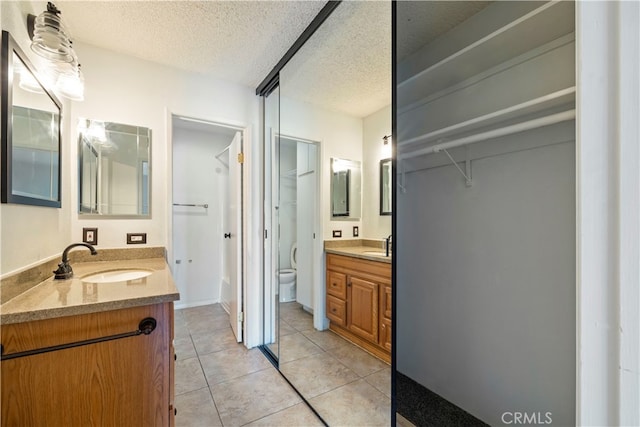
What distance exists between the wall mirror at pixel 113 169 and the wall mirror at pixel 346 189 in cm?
143

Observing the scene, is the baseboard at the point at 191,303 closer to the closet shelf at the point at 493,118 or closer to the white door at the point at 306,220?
the white door at the point at 306,220

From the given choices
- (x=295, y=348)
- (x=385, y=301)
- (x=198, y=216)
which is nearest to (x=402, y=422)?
(x=385, y=301)

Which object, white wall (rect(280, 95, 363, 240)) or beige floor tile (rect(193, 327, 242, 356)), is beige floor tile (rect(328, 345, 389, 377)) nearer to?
white wall (rect(280, 95, 363, 240))

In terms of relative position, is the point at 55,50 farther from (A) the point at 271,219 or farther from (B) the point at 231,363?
(B) the point at 231,363

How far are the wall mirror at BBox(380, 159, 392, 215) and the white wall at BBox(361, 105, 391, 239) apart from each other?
0.03 meters

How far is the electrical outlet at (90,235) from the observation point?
1.87 metres

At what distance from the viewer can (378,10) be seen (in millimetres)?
1460

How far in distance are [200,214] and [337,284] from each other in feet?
7.71

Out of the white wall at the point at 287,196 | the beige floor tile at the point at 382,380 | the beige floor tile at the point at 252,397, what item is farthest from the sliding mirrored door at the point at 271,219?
the beige floor tile at the point at 382,380

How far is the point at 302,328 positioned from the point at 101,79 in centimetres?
248

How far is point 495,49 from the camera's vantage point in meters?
1.23

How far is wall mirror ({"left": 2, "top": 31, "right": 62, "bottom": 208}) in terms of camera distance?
102cm
